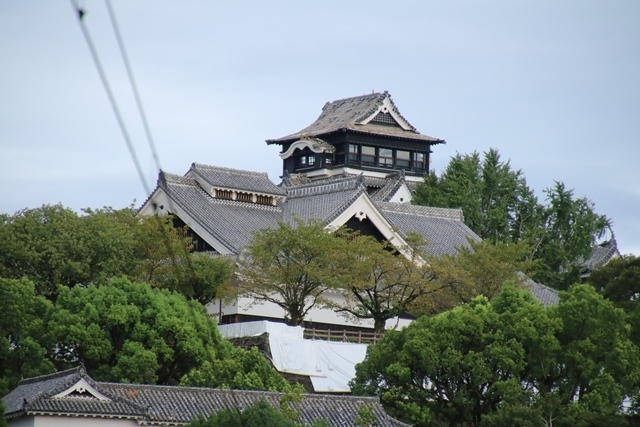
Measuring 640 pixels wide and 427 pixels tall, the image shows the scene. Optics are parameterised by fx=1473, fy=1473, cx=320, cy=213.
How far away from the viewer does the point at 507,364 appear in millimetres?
32312

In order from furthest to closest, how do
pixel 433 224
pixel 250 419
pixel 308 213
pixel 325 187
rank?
pixel 433 224, pixel 325 187, pixel 308 213, pixel 250 419

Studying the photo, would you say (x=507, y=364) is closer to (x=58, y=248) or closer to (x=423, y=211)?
(x=58, y=248)

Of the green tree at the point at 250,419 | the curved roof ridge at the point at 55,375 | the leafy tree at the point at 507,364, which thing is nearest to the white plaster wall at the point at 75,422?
the curved roof ridge at the point at 55,375

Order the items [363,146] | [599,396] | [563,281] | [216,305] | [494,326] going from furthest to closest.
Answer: [363,146] → [563,281] → [216,305] → [494,326] → [599,396]

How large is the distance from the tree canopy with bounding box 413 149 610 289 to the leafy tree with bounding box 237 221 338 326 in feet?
42.7

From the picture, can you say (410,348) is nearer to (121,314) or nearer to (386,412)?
(386,412)

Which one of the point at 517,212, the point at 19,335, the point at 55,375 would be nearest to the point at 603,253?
the point at 517,212

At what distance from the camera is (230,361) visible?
33.4 metres

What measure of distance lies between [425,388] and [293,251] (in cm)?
750

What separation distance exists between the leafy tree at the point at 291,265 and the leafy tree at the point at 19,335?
23.4ft

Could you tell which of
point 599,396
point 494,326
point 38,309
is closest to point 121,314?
point 38,309

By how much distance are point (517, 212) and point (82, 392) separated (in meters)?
28.7

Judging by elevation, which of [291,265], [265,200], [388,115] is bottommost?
[291,265]

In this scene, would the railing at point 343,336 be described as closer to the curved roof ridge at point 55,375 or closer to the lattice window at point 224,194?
the lattice window at point 224,194
